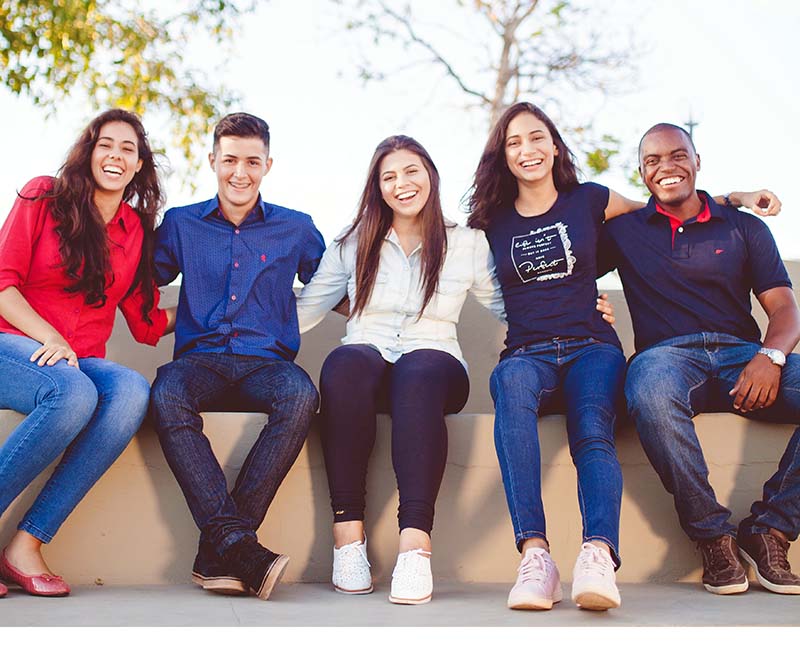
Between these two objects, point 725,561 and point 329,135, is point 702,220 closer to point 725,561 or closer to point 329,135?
point 725,561

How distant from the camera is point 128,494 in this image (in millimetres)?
2744

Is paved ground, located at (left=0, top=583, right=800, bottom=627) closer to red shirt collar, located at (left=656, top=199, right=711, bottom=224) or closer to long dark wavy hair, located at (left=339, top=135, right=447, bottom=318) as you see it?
long dark wavy hair, located at (left=339, top=135, right=447, bottom=318)

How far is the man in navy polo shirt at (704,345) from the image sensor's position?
2.54 metres

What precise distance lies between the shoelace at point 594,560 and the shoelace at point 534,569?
10 cm

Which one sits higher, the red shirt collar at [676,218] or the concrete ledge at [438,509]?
the red shirt collar at [676,218]

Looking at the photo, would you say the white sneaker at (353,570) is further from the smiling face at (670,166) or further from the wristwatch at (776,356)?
the smiling face at (670,166)

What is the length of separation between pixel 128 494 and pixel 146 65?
5.94 m

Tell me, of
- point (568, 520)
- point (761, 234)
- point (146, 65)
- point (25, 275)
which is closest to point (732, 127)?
point (146, 65)

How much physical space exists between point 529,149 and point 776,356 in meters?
0.97

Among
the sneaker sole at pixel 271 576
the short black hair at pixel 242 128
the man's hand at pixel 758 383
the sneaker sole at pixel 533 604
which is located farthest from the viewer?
the short black hair at pixel 242 128

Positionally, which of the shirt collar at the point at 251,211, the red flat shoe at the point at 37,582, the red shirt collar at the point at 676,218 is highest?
the red shirt collar at the point at 676,218

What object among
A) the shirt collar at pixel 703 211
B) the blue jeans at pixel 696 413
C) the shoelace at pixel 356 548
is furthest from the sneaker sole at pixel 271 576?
the shirt collar at pixel 703 211

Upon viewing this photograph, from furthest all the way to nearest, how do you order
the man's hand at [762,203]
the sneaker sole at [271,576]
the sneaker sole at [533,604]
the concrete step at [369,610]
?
the man's hand at [762,203], the sneaker sole at [271,576], the sneaker sole at [533,604], the concrete step at [369,610]

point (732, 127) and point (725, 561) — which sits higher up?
point (732, 127)
